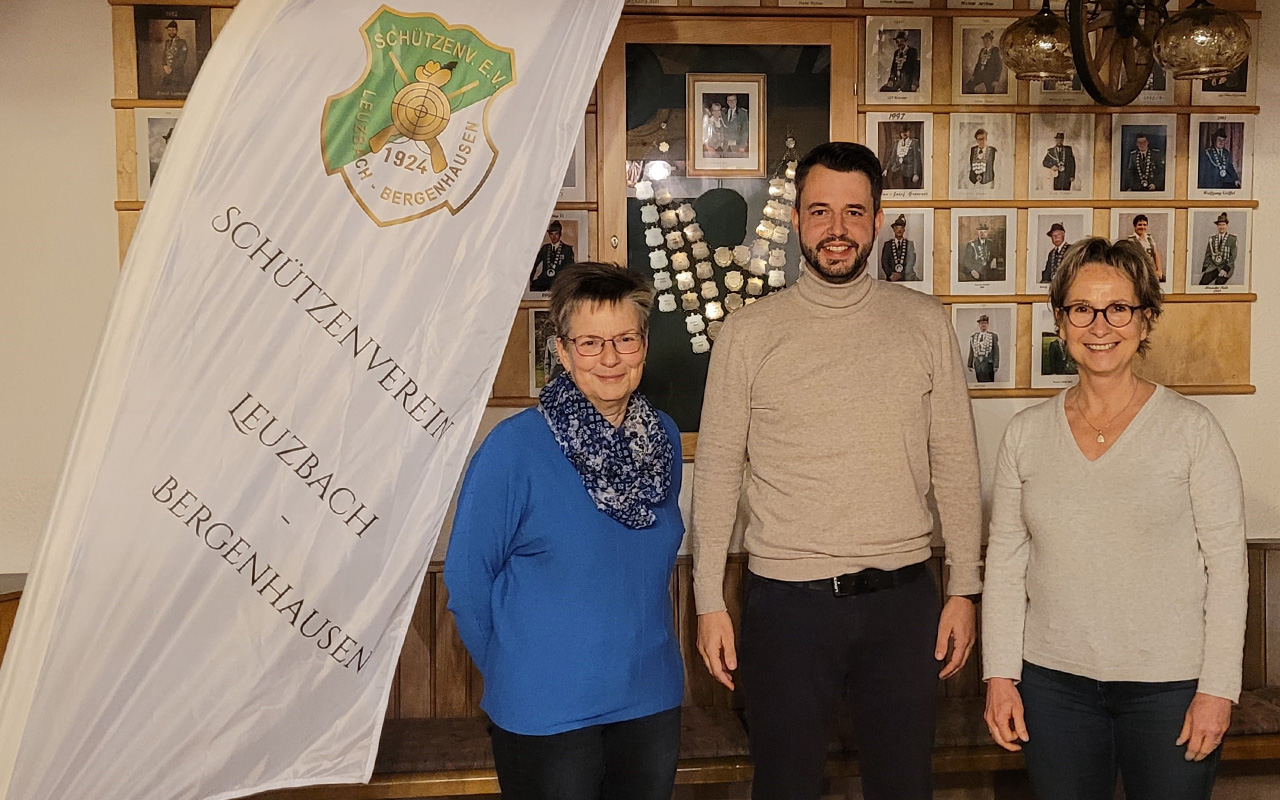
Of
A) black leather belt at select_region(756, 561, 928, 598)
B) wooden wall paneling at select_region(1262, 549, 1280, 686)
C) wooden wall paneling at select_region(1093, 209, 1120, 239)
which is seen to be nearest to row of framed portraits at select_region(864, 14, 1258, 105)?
wooden wall paneling at select_region(1093, 209, 1120, 239)

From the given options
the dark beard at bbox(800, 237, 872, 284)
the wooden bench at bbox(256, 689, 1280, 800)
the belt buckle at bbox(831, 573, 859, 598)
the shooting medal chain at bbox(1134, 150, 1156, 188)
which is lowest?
the wooden bench at bbox(256, 689, 1280, 800)

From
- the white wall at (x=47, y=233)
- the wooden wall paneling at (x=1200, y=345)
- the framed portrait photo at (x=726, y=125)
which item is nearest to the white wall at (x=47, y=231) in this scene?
the white wall at (x=47, y=233)

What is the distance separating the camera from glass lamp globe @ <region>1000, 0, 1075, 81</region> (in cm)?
320

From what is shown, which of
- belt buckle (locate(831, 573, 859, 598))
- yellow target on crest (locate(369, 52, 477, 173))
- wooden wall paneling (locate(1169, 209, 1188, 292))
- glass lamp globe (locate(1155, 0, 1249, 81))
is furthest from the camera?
wooden wall paneling (locate(1169, 209, 1188, 292))

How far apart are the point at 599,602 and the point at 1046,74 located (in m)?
2.01

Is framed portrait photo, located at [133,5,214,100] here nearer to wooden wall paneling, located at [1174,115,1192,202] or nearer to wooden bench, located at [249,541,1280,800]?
wooden bench, located at [249,541,1280,800]

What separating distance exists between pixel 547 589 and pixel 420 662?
153cm

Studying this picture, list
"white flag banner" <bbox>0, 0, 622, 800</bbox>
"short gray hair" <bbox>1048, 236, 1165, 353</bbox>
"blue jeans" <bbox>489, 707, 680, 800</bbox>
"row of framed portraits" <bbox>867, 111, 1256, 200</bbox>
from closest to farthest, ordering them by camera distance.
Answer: "white flag banner" <bbox>0, 0, 622, 800</bbox>
"blue jeans" <bbox>489, 707, 680, 800</bbox>
"short gray hair" <bbox>1048, 236, 1165, 353</bbox>
"row of framed portraits" <bbox>867, 111, 1256, 200</bbox>

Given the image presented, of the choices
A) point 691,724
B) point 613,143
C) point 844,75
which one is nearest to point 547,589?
point 691,724

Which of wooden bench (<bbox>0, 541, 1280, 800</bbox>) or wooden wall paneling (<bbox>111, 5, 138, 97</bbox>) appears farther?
wooden wall paneling (<bbox>111, 5, 138, 97</bbox>)

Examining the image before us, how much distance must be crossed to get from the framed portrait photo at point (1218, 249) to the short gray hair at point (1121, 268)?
5.87ft

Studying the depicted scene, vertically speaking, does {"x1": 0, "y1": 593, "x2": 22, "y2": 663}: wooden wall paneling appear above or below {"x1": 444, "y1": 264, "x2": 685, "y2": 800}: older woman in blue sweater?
below

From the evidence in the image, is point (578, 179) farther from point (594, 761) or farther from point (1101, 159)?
point (594, 761)

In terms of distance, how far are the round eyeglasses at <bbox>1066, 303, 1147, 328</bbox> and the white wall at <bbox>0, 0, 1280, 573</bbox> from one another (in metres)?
2.70
